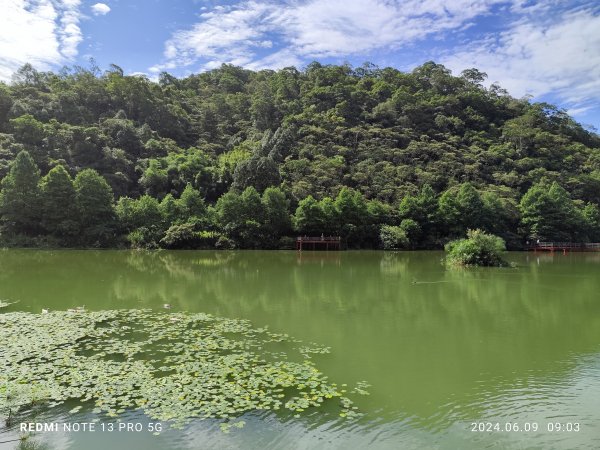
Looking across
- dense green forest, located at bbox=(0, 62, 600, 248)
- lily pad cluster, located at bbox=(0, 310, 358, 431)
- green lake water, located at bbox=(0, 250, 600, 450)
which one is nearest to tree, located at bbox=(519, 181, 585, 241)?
dense green forest, located at bbox=(0, 62, 600, 248)

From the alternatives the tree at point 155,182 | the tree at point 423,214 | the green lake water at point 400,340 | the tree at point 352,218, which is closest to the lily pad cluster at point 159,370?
the green lake water at point 400,340

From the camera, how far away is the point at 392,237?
43656 millimetres

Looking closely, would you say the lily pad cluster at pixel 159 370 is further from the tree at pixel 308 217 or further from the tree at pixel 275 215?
the tree at pixel 308 217

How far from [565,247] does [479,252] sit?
25.1 meters

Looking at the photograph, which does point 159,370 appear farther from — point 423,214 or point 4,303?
point 423,214

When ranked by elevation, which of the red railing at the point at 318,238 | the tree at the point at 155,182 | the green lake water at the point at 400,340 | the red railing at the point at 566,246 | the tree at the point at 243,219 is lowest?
the green lake water at the point at 400,340

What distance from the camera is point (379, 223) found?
45.7 metres

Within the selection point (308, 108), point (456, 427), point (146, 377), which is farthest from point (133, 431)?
point (308, 108)

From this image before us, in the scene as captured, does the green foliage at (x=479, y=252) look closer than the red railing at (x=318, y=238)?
Yes

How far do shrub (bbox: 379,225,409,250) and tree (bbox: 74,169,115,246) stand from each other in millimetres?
25870

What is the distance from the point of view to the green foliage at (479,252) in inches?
1071

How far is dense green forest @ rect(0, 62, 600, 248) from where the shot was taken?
40219mm

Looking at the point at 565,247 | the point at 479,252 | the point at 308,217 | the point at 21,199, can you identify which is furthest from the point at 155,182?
the point at 565,247

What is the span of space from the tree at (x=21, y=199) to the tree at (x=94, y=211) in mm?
3545
